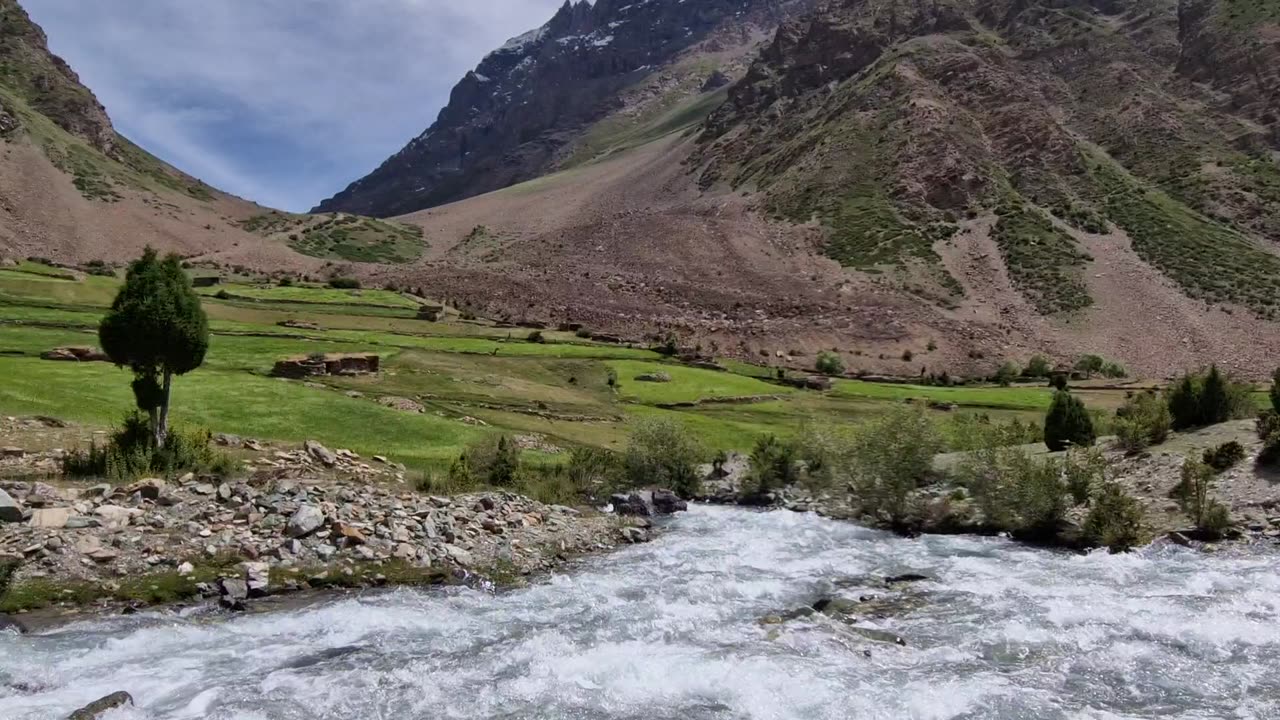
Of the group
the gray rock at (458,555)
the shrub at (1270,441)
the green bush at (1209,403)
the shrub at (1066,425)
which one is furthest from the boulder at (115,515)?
the green bush at (1209,403)

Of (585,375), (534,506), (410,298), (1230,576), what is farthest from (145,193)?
(1230,576)

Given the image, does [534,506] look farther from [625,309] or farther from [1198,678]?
[625,309]

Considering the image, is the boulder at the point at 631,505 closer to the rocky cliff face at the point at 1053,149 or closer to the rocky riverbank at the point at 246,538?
the rocky riverbank at the point at 246,538

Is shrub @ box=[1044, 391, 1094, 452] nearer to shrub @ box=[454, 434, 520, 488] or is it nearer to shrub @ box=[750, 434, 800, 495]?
shrub @ box=[750, 434, 800, 495]

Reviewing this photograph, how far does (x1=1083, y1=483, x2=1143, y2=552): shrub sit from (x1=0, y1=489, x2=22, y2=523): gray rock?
2798 cm

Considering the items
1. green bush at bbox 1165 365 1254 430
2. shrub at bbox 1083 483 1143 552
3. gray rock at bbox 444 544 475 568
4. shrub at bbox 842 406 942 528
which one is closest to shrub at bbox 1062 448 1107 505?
shrub at bbox 1083 483 1143 552

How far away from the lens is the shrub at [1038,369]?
257 feet

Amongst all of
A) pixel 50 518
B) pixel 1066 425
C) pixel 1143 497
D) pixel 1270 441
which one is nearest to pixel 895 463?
pixel 1143 497

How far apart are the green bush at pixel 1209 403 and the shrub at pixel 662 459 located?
66.7 feet

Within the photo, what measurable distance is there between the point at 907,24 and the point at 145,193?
182 meters

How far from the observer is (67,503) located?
736 inches

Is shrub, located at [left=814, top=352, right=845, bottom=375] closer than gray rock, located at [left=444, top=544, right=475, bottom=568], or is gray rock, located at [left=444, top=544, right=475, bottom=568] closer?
gray rock, located at [left=444, top=544, right=475, bottom=568]

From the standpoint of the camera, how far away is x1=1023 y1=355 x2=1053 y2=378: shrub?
7844 cm

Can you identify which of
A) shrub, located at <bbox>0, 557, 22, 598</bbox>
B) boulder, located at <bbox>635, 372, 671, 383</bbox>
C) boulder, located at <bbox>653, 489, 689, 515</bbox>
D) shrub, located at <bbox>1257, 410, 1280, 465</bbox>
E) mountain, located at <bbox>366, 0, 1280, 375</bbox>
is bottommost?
boulder, located at <bbox>653, 489, 689, 515</bbox>
